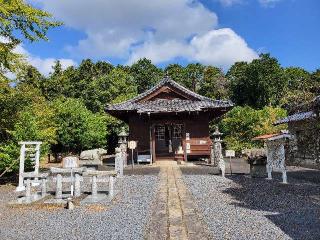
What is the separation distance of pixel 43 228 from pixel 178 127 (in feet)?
68.6

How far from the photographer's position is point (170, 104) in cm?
2450

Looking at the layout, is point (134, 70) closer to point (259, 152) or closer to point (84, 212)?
point (259, 152)

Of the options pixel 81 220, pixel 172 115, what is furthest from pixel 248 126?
pixel 81 220

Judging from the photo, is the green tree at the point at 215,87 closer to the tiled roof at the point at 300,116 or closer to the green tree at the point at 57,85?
the green tree at the point at 57,85

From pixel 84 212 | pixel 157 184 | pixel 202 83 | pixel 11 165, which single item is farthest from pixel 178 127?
pixel 202 83

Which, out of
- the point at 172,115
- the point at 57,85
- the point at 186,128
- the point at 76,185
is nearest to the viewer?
the point at 76,185

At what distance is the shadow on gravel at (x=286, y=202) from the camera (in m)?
6.77

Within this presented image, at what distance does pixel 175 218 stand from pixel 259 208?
7.79 ft

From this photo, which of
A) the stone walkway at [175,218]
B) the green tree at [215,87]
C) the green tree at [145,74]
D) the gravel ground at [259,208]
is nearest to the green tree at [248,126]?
the green tree at [215,87]

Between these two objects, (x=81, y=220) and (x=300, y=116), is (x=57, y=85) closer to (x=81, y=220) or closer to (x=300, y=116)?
(x=300, y=116)

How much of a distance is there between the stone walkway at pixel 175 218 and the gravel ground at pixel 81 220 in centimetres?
24

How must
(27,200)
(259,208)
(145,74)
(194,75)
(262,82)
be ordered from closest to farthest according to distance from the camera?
(259,208)
(27,200)
(262,82)
(145,74)
(194,75)

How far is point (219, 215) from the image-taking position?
802 cm

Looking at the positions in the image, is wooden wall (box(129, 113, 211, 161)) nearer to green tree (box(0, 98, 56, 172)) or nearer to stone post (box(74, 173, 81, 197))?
green tree (box(0, 98, 56, 172))
